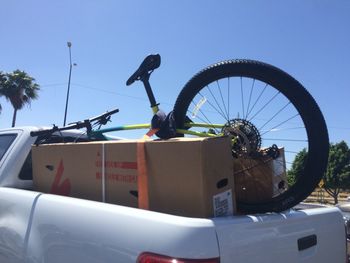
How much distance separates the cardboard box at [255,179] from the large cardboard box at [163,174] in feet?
1.46

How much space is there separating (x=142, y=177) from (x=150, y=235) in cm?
68

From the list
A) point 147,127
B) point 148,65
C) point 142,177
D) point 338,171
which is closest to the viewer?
point 142,177

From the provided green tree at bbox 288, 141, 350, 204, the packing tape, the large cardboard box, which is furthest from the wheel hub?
green tree at bbox 288, 141, 350, 204

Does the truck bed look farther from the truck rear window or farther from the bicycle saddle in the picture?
the bicycle saddle

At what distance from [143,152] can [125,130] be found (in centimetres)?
138

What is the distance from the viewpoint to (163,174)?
259 cm

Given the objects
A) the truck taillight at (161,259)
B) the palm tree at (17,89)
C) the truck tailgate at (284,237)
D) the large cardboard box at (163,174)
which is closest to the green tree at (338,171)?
the palm tree at (17,89)

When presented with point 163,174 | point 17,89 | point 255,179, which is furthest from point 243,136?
point 17,89

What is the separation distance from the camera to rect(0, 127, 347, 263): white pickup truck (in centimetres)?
201

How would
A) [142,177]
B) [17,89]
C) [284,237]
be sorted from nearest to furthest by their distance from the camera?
[284,237] < [142,177] < [17,89]

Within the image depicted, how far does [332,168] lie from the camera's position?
4859 cm

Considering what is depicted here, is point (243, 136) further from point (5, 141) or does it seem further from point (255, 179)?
point (5, 141)

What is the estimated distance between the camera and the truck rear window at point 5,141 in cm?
405

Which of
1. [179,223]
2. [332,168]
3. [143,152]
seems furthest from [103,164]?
[332,168]
